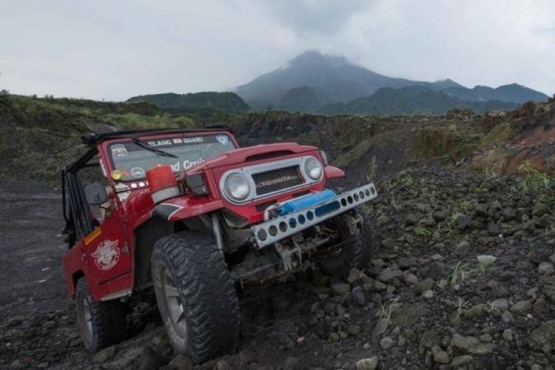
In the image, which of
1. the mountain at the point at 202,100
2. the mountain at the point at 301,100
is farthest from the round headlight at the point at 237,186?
the mountain at the point at 301,100

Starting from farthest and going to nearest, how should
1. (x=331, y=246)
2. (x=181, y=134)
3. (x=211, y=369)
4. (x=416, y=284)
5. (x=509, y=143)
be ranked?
(x=509, y=143), (x=181, y=134), (x=331, y=246), (x=416, y=284), (x=211, y=369)

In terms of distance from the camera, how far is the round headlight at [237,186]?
11.4ft

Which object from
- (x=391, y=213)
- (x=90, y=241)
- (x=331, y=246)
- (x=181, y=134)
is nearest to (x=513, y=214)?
(x=391, y=213)

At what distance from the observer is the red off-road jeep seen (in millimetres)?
3135

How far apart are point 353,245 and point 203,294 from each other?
151 centimetres

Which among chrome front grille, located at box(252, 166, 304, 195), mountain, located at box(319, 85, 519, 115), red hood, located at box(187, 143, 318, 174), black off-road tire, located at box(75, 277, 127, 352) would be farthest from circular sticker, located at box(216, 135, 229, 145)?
mountain, located at box(319, 85, 519, 115)

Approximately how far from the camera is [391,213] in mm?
6055

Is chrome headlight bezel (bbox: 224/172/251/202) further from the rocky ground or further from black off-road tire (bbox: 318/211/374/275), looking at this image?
the rocky ground

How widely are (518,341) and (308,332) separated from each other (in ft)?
4.75

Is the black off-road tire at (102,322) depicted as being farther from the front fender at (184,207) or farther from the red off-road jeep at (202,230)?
the front fender at (184,207)

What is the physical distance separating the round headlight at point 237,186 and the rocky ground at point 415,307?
41.3 inches

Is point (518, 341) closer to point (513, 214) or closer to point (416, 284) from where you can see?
point (416, 284)

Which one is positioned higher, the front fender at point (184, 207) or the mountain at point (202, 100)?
the mountain at point (202, 100)

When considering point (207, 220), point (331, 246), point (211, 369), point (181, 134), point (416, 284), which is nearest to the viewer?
point (211, 369)
